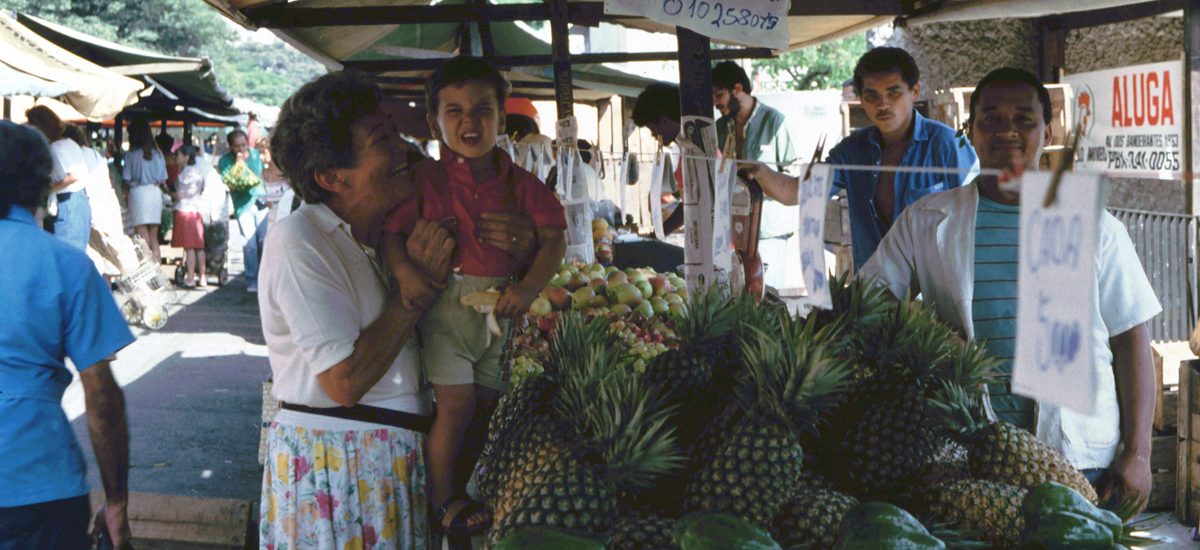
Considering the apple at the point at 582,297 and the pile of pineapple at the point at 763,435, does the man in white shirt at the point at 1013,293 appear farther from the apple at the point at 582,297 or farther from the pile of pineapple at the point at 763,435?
the apple at the point at 582,297

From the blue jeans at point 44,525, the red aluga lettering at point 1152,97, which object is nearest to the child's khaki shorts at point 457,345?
the blue jeans at point 44,525

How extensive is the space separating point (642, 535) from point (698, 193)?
85.5 inches

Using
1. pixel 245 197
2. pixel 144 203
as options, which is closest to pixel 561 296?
pixel 245 197

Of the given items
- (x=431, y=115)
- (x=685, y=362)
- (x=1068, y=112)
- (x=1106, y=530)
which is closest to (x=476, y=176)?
(x=431, y=115)

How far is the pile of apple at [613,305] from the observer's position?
381 centimetres

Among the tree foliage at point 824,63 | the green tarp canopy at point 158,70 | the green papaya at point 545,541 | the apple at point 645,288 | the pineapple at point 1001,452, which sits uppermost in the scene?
the tree foliage at point 824,63

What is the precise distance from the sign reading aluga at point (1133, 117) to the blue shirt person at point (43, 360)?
6.48 meters

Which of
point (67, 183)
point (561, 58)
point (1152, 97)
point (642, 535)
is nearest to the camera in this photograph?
point (642, 535)

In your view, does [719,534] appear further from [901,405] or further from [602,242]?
[602,242]

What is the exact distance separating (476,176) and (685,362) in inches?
Result: 44.9

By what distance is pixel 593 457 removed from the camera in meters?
2.02

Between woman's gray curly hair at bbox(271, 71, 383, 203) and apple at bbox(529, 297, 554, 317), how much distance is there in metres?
2.03

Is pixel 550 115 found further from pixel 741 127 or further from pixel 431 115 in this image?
pixel 431 115

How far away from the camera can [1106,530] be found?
6.15 feet
